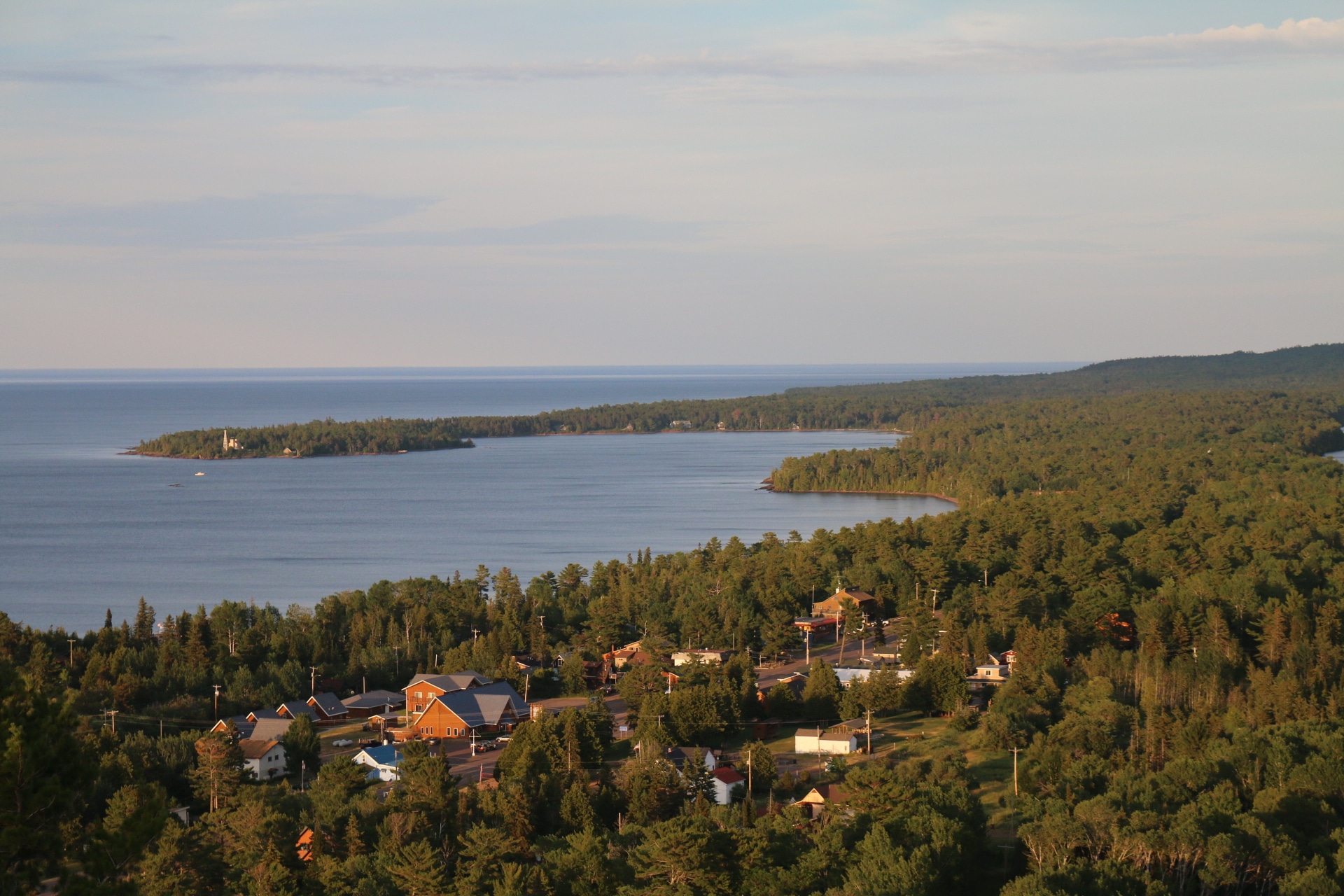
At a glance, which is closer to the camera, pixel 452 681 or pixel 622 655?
pixel 452 681

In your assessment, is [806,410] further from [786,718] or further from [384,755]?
[384,755]

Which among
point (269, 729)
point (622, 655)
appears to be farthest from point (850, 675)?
point (269, 729)

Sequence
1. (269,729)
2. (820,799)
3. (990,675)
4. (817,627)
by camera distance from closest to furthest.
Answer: (820,799) → (269,729) → (990,675) → (817,627)

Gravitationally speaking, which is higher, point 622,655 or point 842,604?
point 842,604

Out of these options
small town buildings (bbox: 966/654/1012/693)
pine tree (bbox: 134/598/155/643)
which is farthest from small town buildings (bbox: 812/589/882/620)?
pine tree (bbox: 134/598/155/643)

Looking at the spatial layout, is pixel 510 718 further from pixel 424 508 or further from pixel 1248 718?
pixel 424 508

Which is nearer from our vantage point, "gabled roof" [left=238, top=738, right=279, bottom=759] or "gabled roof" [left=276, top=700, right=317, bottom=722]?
"gabled roof" [left=238, top=738, right=279, bottom=759]

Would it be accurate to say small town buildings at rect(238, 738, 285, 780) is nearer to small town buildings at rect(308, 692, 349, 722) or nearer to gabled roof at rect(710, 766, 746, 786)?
small town buildings at rect(308, 692, 349, 722)
